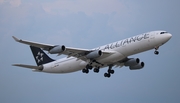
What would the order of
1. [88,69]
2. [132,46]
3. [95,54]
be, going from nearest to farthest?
[132,46]
[95,54]
[88,69]

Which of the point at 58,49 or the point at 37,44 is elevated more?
the point at 37,44

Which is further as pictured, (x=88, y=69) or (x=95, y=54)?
(x=88, y=69)

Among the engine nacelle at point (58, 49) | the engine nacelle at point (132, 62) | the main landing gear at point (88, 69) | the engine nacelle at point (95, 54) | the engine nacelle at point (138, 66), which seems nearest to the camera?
the engine nacelle at point (58, 49)

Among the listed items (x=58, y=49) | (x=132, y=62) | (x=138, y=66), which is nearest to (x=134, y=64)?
(x=132, y=62)

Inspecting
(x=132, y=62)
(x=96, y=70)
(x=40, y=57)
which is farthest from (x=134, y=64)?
(x=40, y=57)

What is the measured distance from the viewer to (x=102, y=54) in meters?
54.8

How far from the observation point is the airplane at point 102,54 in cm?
5288

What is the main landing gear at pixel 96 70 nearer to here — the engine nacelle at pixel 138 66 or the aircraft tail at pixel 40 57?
the engine nacelle at pixel 138 66

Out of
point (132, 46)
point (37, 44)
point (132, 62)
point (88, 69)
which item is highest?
point (132, 46)

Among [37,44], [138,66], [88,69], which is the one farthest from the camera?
[138,66]

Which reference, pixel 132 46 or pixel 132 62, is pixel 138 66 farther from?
pixel 132 46

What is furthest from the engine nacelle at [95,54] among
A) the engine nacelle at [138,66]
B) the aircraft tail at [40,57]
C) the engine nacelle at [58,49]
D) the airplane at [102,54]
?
the aircraft tail at [40,57]

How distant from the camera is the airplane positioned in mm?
52875

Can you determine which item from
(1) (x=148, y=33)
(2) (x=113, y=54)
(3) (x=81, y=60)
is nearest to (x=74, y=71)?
(3) (x=81, y=60)
